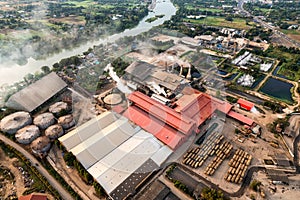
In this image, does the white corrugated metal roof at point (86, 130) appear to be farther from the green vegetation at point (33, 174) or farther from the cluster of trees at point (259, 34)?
the cluster of trees at point (259, 34)

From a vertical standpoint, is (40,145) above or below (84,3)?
below

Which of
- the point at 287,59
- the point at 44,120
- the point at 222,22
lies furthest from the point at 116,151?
the point at 222,22

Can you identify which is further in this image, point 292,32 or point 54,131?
point 292,32

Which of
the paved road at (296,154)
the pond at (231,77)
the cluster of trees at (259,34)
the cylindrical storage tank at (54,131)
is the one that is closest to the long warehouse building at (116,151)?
the cylindrical storage tank at (54,131)

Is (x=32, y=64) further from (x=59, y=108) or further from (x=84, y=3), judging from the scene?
(x=84, y=3)

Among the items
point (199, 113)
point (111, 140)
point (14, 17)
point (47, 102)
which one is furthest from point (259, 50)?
point (14, 17)

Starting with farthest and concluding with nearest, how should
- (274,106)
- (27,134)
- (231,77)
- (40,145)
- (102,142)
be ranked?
(231,77), (274,106), (27,134), (102,142), (40,145)

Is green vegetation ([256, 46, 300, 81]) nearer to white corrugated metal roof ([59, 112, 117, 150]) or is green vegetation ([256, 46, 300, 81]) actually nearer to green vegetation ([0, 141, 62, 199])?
white corrugated metal roof ([59, 112, 117, 150])
